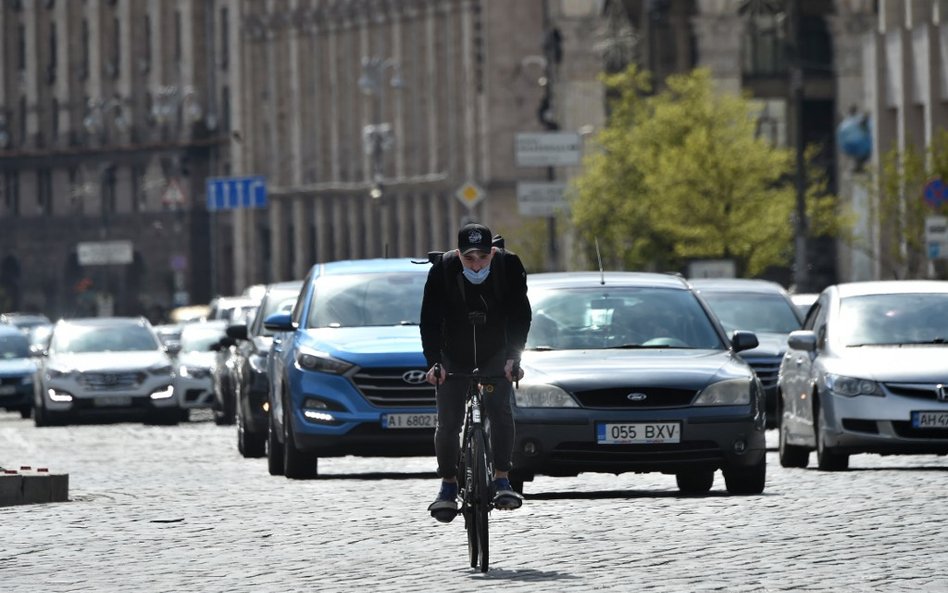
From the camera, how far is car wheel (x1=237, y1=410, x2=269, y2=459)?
91.0 ft

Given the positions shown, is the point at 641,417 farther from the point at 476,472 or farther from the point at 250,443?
the point at 250,443

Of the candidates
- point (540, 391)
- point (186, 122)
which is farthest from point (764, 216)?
point (186, 122)

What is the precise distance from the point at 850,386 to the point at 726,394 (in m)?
3.43

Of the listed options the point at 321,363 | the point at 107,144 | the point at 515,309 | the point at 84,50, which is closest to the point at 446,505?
the point at 515,309

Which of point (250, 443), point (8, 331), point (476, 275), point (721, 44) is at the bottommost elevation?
point (8, 331)

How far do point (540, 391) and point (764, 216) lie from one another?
47.5m

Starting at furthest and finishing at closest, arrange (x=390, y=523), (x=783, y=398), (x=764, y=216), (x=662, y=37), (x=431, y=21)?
(x=431, y=21) < (x=662, y=37) < (x=764, y=216) < (x=783, y=398) < (x=390, y=523)

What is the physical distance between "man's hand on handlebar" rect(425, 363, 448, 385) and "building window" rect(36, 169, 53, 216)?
13198 centimetres

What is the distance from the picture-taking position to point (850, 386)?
72.1 feet

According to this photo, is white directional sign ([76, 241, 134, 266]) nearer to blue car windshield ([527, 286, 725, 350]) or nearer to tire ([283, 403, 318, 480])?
tire ([283, 403, 318, 480])

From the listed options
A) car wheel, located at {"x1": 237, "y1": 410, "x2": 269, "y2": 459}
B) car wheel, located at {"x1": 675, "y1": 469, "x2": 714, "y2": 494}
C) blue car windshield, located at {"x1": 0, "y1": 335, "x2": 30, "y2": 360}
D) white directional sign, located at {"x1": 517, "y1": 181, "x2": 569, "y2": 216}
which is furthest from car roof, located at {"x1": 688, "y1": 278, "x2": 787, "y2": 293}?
white directional sign, located at {"x1": 517, "y1": 181, "x2": 569, "y2": 216}

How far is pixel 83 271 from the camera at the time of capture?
468 ft

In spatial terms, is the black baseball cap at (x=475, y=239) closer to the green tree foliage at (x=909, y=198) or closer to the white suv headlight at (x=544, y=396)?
the white suv headlight at (x=544, y=396)

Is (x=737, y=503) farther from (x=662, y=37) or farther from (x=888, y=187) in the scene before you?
(x=662, y=37)
